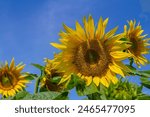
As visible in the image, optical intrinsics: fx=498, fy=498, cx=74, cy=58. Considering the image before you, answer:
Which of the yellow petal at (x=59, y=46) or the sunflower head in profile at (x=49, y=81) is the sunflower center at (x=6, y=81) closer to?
the sunflower head in profile at (x=49, y=81)

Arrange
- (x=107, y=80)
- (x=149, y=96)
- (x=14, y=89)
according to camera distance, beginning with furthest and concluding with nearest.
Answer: (x=14, y=89)
(x=107, y=80)
(x=149, y=96)

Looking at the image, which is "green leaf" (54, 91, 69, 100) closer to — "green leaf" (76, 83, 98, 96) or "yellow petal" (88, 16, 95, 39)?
"green leaf" (76, 83, 98, 96)

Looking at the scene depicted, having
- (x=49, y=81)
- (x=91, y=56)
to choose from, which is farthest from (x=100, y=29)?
(x=49, y=81)

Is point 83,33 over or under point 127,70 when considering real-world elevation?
over

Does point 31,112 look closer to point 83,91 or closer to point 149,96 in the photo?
point 83,91

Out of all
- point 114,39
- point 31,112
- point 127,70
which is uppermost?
point 114,39

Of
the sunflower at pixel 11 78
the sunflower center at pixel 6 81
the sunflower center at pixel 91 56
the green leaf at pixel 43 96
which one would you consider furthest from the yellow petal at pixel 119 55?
the sunflower center at pixel 6 81

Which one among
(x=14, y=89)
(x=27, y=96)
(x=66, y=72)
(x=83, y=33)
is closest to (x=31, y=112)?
(x=27, y=96)
